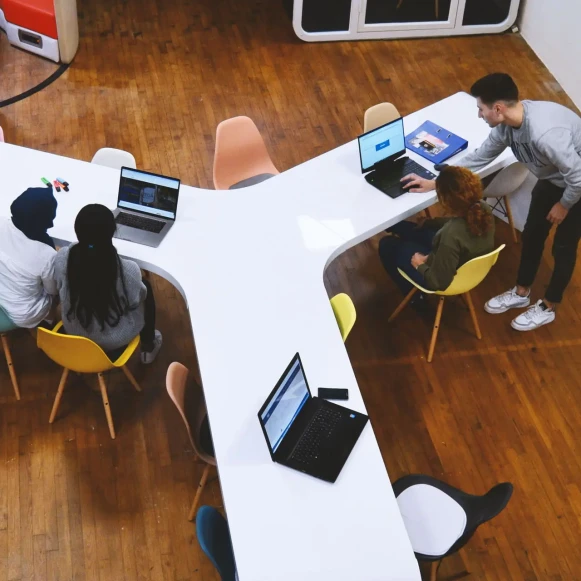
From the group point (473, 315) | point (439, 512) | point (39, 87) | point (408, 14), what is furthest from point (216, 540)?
point (408, 14)

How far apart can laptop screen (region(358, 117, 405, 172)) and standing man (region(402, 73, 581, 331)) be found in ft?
0.70

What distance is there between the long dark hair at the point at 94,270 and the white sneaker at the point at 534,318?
2.37m

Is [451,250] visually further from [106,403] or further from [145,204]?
[106,403]

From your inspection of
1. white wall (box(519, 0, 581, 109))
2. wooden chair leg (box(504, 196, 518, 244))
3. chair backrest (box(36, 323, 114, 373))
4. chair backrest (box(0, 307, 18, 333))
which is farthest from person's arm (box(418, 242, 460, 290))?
white wall (box(519, 0, 581, 109))

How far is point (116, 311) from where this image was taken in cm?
364

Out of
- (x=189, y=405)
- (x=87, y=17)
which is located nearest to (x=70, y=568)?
(x=189, y=405)

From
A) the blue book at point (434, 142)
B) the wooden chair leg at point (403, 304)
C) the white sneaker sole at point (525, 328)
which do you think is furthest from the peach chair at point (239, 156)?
the white sneaker sole at point (525, 328)

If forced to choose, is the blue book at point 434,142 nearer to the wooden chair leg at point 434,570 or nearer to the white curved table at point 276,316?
the white curved table at point 276,316

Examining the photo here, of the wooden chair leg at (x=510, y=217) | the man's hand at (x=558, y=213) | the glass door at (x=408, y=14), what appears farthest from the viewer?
the glass door at (x=408, y=14)

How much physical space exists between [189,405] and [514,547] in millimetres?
1684

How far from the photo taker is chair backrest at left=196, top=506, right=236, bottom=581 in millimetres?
2885

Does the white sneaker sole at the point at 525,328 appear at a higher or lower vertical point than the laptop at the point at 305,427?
lower

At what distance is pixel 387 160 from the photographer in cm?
436

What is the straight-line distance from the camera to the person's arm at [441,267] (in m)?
3.94
